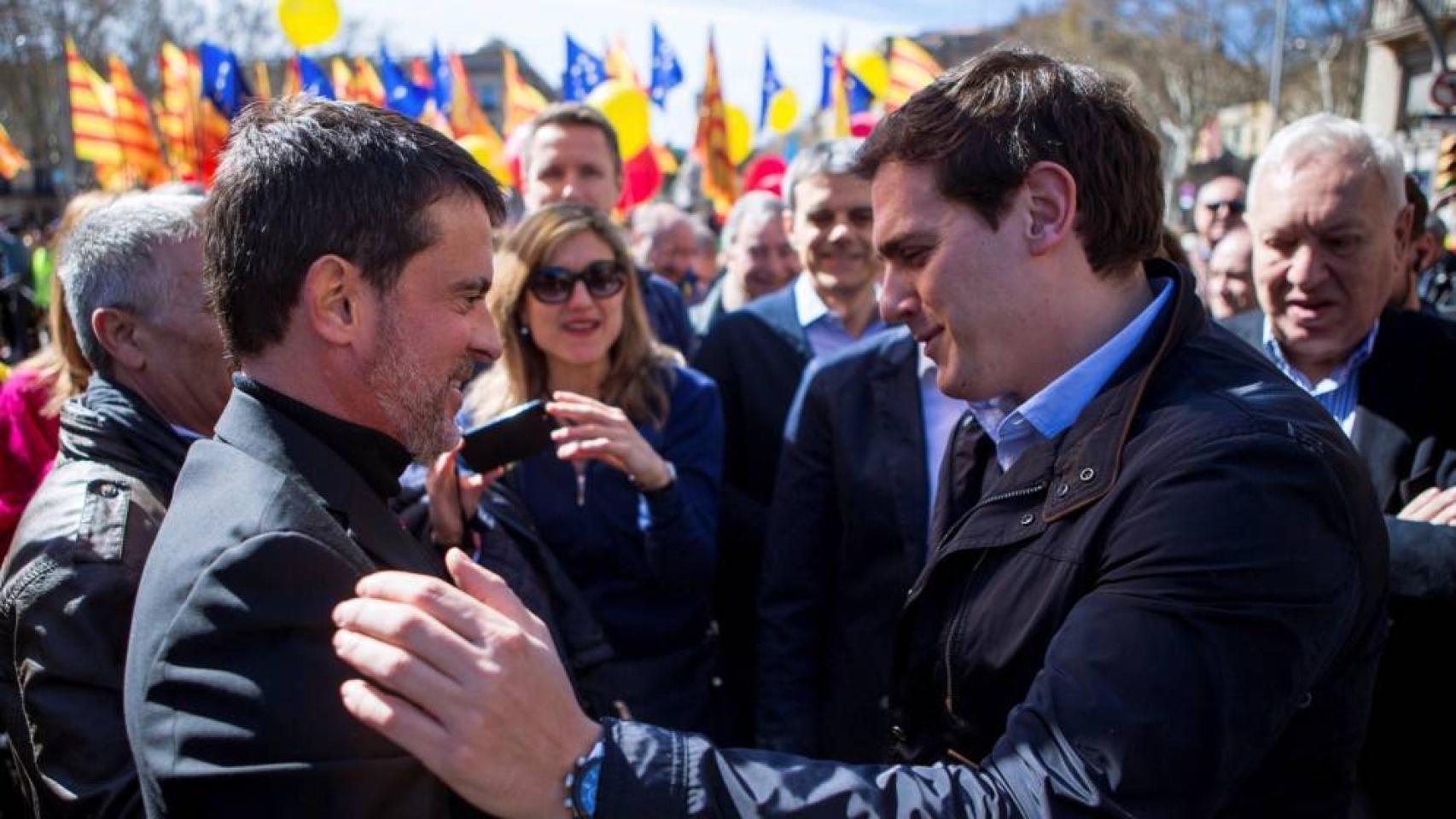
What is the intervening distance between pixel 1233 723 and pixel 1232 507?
0.83 ft

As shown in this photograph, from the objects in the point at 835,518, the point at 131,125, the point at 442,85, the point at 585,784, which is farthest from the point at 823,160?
the point at 442,85

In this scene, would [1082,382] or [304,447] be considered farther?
[1082,382]

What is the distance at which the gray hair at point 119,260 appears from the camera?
7.48 ft

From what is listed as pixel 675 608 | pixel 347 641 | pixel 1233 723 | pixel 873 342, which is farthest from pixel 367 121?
pixel 675 608

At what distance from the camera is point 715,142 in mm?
10344

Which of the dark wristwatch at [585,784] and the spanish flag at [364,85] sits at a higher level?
the spanish flag at [364,85]

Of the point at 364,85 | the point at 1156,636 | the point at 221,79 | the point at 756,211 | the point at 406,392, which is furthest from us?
the point at 364,85

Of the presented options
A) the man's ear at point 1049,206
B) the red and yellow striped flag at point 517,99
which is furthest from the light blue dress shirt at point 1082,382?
the red and yellow striped flag at point 517,99

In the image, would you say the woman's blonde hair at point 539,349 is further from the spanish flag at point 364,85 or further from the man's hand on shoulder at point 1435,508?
the spanish flag at point 364,85

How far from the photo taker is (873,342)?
2795 mm

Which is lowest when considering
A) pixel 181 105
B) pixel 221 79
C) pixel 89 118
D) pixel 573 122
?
pixel 573 122

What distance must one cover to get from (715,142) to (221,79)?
497 cm

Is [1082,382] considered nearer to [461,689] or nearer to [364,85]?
[461,689]

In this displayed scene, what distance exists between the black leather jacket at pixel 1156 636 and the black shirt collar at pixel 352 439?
0.56 meters
